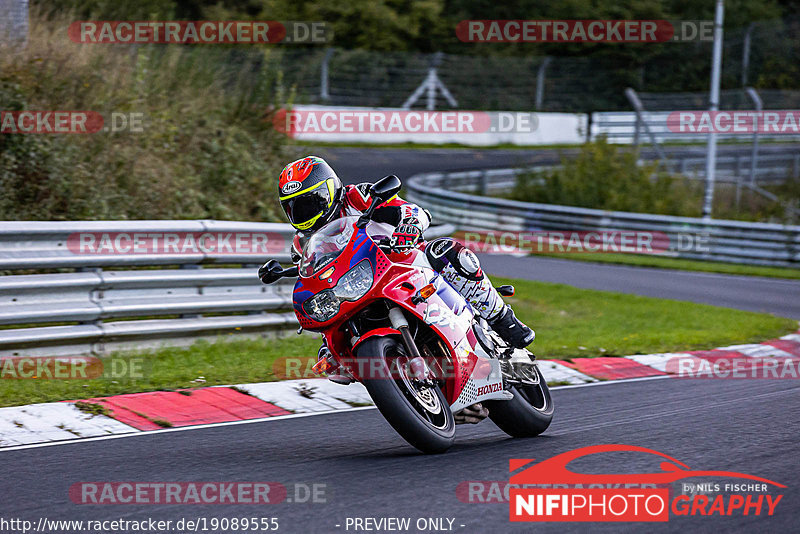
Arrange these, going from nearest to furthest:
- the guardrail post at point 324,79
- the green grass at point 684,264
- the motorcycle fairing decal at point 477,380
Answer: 1. the motorcycle fairing decal at point 477,380
2. the green grass at point 684,264
3. the guardrail post at point 324,79

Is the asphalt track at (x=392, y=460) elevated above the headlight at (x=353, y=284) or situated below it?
below

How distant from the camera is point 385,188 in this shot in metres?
5.14

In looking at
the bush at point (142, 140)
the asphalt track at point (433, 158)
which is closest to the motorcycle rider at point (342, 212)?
the bush at point (142, 140)

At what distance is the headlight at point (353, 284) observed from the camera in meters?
5.10

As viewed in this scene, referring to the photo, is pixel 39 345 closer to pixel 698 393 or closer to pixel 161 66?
pixel 698 393

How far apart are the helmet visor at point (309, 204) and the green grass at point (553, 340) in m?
2.06

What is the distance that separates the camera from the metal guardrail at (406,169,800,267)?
64.1 feet

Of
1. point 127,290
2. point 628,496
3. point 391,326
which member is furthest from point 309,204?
point 127,290

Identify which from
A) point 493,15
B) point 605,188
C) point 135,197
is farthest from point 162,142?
point 493,15

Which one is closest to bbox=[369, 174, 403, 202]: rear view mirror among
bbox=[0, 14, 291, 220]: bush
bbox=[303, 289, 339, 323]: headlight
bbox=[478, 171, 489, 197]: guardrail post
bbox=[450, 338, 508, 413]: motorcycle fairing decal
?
bbox=[303, 289, 339, 323]: headlight

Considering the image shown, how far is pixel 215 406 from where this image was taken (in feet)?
21.8

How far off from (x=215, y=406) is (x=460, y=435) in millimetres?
1718

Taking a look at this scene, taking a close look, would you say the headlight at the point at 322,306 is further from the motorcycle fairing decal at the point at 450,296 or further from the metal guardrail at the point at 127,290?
the metal guardrail at the point at 127,290

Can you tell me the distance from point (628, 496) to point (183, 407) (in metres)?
3.21
